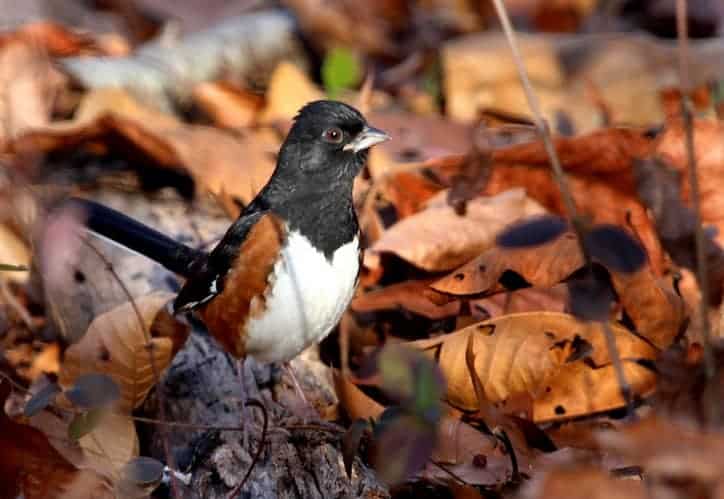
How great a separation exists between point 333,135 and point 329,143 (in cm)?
2

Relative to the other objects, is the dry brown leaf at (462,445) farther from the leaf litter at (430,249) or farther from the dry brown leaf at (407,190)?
the dry brown leaf at (407,190)

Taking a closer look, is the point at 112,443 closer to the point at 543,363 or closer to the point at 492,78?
the point at 543,363

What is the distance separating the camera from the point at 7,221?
390 centimetres

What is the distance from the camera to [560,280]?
3.40m

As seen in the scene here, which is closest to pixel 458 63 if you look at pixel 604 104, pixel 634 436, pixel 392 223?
pixel 604 104

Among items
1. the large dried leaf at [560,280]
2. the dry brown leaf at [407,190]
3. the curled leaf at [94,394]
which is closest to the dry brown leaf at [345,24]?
the dry brown leaf at [407,190]

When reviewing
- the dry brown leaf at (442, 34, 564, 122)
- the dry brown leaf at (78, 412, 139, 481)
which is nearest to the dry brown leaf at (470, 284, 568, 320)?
the dry brown leaf at (78, 412, 139, 481)

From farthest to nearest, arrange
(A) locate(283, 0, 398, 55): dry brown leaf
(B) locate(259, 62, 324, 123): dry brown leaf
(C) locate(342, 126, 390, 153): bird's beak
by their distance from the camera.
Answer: (A) locate(283, 0, 398, 55): dry brown leaf < (B) locate(259, 62, 324, 123): dry brown leaf < (C) locate(342, 126, 390, 153): bird's beak

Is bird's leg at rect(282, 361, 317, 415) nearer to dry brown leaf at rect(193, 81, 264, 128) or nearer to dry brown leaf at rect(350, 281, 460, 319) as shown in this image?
dry brown leaf at rect(350, 281, 460, 319)

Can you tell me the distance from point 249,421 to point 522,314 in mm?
701

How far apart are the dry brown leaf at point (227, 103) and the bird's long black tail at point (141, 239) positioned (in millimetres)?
1454

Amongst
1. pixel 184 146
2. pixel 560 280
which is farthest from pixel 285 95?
pixel 560 280

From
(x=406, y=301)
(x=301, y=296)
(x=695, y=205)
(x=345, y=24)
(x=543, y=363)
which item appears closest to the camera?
(x=695, y=205)

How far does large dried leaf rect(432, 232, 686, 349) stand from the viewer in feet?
10.7
